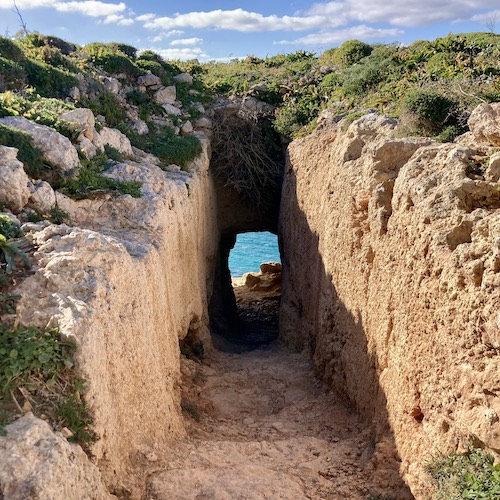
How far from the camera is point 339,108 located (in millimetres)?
13734

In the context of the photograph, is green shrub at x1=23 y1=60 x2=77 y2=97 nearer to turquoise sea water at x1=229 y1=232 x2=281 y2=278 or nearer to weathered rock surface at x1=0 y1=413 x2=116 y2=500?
weathered rock surface at x1=0 y1=413 x2=116 y2=500

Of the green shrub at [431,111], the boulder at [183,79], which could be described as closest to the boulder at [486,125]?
the green shrub at [431,111]

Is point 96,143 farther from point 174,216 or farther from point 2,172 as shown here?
point 2,172

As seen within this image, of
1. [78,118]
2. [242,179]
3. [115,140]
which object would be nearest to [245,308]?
[242,179]

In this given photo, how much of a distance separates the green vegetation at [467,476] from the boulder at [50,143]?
258 inches

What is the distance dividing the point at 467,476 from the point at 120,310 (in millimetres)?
3876

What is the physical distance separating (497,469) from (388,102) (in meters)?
9.56

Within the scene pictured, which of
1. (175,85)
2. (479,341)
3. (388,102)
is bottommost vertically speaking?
(479,341)

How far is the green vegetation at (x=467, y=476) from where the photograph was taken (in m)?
4.55

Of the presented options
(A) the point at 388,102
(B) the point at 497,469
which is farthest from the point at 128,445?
(A) the point at 388,102

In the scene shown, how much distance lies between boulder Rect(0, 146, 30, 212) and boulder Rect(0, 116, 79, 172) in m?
1.13

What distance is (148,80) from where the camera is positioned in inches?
626

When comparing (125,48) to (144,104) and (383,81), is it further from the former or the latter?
(383,81)

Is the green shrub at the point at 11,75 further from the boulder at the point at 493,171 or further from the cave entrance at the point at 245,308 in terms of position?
the boulder at the point at 493,171
